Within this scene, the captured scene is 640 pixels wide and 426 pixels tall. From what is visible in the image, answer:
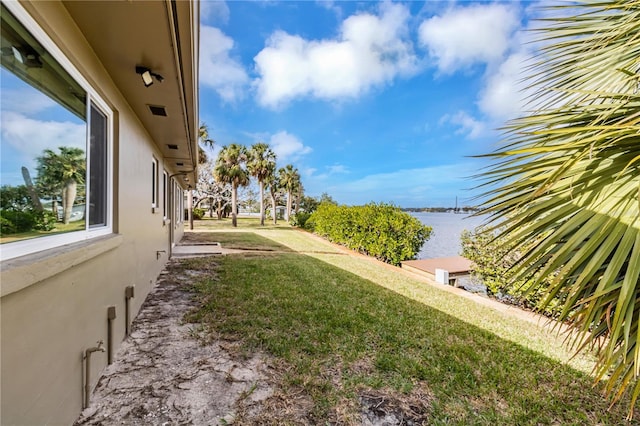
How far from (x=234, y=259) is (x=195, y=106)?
5830 mm

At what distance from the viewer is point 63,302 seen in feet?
6.61

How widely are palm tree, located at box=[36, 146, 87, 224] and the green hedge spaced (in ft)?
29.1

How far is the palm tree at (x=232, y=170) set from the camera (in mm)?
23797

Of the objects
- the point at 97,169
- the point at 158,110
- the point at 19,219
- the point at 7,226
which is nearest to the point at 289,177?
the point at 158,110

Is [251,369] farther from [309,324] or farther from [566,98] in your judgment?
[566,98]

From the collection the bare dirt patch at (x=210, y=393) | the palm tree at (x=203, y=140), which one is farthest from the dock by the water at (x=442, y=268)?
the palm tree at (x=203, y=140)

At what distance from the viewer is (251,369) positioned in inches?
117

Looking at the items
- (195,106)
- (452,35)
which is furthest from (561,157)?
(452,35)

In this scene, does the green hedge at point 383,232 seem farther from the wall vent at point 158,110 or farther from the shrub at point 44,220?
the shrub at point 44,220

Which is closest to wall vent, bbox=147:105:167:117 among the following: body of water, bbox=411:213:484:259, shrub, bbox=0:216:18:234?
shrub, bbox=0:216:18:234

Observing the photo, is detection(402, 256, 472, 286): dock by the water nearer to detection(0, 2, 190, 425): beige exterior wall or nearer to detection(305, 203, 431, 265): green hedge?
detection(305, 203, 431, 265): green hedge

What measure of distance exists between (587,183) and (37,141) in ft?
11.6

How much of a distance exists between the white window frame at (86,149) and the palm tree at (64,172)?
15 centimetres

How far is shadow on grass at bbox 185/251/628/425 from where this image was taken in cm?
257
